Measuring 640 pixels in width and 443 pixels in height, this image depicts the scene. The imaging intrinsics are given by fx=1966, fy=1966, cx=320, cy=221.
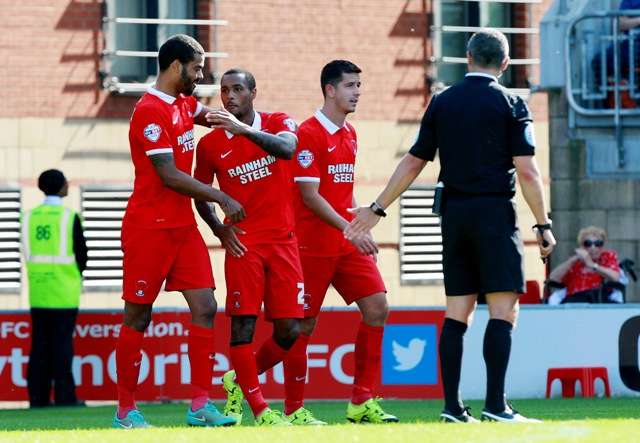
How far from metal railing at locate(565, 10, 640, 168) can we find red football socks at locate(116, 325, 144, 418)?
9.91m

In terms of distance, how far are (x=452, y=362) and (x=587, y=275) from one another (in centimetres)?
838

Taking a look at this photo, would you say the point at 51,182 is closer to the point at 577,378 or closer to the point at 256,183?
the point at 577,378

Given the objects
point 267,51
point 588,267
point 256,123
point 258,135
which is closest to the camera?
point 258,135

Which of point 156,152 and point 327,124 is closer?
point 156,152

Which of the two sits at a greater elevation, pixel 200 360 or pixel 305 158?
pixel 305 158

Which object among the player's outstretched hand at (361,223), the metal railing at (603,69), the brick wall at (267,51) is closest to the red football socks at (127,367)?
the player's outstretched hand at (361,223)

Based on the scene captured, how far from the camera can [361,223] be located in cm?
1188

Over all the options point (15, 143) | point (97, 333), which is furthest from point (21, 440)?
point (15, 143)

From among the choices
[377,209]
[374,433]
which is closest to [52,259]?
[377,209]

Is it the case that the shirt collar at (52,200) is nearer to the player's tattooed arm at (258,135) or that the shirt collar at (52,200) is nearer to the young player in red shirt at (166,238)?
the young player in red shirt at (166,238)

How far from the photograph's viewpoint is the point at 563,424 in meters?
10.7

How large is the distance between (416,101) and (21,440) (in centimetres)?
1844

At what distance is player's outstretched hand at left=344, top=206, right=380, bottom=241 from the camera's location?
1184 cm

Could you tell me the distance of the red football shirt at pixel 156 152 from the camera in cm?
1184
